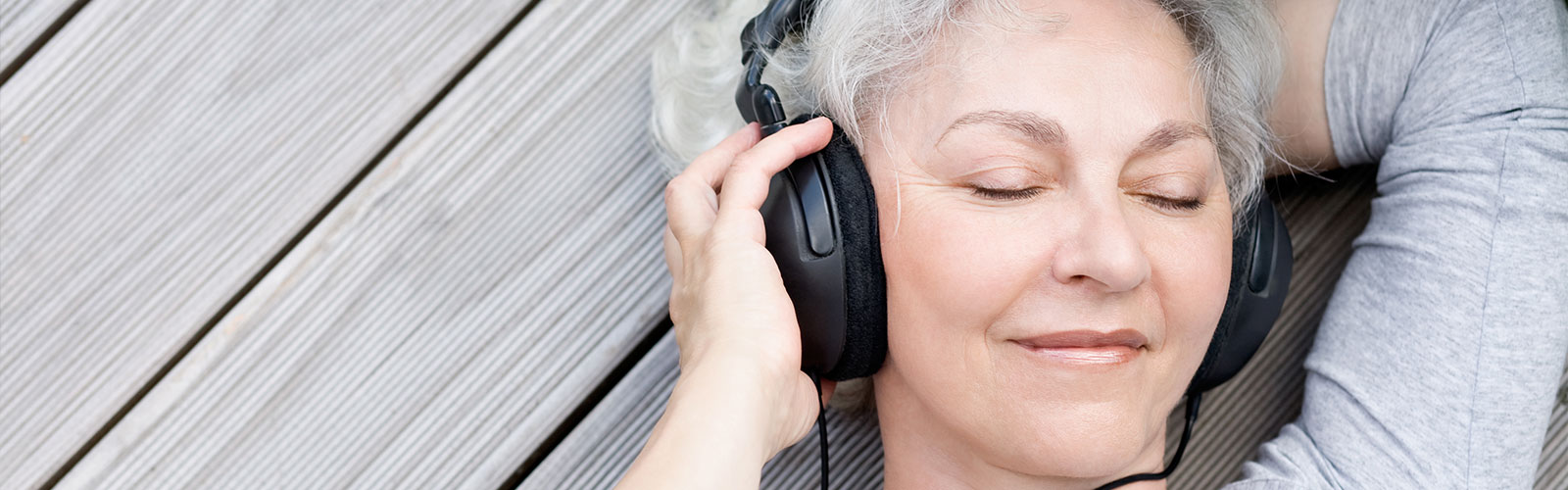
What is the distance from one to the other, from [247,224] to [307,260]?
9 centimetres

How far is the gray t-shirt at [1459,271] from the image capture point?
1.06 metres

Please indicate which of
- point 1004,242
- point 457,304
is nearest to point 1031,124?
point 1004,242

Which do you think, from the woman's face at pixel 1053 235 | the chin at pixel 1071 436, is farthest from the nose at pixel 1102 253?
the chin at pixel 1071 436

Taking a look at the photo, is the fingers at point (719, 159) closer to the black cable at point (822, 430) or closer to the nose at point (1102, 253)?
the black cable at point (822, 430)

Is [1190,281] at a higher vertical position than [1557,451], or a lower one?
higher

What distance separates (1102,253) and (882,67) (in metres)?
0.29

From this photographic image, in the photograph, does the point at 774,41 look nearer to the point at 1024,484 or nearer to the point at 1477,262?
the point at 1024,484

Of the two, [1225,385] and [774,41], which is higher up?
[774,41]

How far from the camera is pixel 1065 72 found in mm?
924

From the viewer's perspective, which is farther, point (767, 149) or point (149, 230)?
point (149, 230)

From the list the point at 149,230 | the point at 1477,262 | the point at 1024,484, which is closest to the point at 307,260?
the point at 149,230

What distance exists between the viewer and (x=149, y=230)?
49.4 inches

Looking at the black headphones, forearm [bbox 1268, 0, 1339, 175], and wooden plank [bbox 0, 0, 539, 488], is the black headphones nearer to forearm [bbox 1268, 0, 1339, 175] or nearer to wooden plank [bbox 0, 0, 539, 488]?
forearm [bbox 1268, 0, 1339, 175]

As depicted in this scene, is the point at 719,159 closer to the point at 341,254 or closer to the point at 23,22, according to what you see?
the point at 341,254
